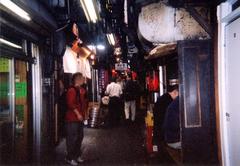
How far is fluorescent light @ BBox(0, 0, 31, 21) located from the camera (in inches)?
236

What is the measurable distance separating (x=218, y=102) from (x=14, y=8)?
4.49 meters

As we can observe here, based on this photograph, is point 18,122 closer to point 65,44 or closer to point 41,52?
point 41,52

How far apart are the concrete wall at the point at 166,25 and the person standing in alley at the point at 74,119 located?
230 centimetres

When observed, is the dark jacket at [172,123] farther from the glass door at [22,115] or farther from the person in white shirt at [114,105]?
the person in white shirt at [114,105]

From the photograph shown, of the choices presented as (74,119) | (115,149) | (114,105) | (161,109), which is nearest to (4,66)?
(74,119)

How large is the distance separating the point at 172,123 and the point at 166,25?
103 inches

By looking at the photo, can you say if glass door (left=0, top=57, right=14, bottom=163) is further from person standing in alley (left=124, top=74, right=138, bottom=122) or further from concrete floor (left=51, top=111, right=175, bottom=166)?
person standing in alley (left=124, top=74, right=138, bottom=122)

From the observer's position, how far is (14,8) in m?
6.54

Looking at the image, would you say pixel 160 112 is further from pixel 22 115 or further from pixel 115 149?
pixel 22 115

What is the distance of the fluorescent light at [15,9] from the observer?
5989 mm

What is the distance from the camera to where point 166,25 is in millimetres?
8625

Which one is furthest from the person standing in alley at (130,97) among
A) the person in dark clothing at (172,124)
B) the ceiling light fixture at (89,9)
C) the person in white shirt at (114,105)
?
the person in dark clothing at (172,124)

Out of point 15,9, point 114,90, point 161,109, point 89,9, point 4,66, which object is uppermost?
point 89,9

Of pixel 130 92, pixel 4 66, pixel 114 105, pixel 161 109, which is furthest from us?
pixel 130 92
